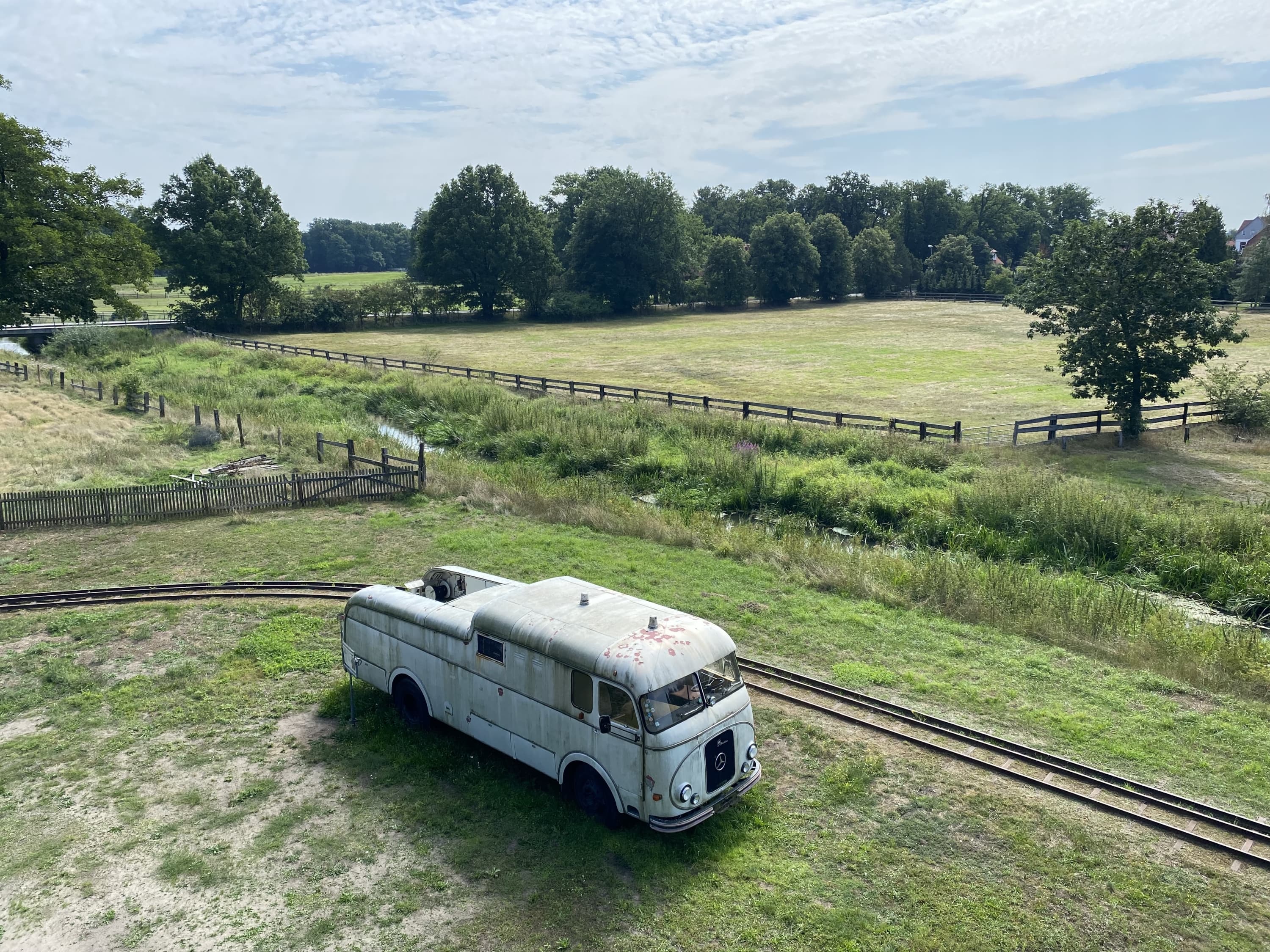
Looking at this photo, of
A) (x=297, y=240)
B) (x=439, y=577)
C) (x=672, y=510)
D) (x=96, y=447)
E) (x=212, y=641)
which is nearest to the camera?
(x=439, y=577)

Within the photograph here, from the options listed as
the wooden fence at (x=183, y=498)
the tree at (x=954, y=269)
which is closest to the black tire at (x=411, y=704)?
the wooden fence at (x=183, y=498)

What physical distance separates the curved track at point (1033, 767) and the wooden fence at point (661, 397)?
19.9 m

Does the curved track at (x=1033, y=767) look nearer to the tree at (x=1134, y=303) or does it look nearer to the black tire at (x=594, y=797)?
the black tire at (x=594, y=797)

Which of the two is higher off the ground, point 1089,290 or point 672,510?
point 1089,290

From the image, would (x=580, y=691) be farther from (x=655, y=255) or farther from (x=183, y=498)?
(x=655, y=255)

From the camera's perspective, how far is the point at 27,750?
1203cm

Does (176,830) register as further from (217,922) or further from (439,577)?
(439,577)

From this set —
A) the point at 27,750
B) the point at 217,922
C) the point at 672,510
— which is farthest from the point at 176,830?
the point at 672,510

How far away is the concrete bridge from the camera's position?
70.4 metres

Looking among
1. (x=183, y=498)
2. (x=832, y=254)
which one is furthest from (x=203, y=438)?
(x=832, y=254)

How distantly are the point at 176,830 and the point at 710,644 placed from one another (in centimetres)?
669

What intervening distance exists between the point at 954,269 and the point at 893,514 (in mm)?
110016

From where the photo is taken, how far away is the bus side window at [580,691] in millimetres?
9891

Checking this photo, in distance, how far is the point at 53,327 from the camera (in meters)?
73.4
